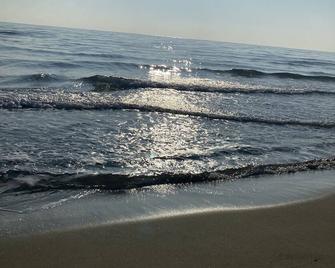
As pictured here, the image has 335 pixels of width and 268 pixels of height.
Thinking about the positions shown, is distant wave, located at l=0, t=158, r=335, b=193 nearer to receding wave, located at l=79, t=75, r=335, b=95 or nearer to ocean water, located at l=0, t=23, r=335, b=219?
ocean water, located at l=0, t=23, r=335, b=219

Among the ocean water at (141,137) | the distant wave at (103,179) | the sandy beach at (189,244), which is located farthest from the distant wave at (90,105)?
the sandy beach at (189,244)

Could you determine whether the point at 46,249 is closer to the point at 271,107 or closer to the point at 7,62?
the point at 271,107

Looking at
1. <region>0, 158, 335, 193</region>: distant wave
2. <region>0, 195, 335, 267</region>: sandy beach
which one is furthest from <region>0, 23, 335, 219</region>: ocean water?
<region>0, 195, 335, 267</region>: sandy beach

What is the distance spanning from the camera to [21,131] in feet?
26.0

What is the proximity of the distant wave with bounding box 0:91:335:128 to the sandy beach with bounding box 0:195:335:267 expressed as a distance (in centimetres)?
639

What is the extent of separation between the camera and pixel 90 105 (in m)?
11.4

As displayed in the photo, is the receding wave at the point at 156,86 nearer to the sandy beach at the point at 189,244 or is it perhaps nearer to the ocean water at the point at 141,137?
the ocean water at the point at 141,137

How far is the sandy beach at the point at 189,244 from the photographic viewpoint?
11.8 feet

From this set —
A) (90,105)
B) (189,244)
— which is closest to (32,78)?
(90,105)

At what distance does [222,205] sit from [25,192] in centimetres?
235

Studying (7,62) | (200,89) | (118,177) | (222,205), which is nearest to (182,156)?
(118,177)

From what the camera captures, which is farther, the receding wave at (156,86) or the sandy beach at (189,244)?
the receding wave at (156,86)

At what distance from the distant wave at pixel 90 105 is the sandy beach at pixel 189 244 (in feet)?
21.0

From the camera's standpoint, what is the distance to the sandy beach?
3.59m
